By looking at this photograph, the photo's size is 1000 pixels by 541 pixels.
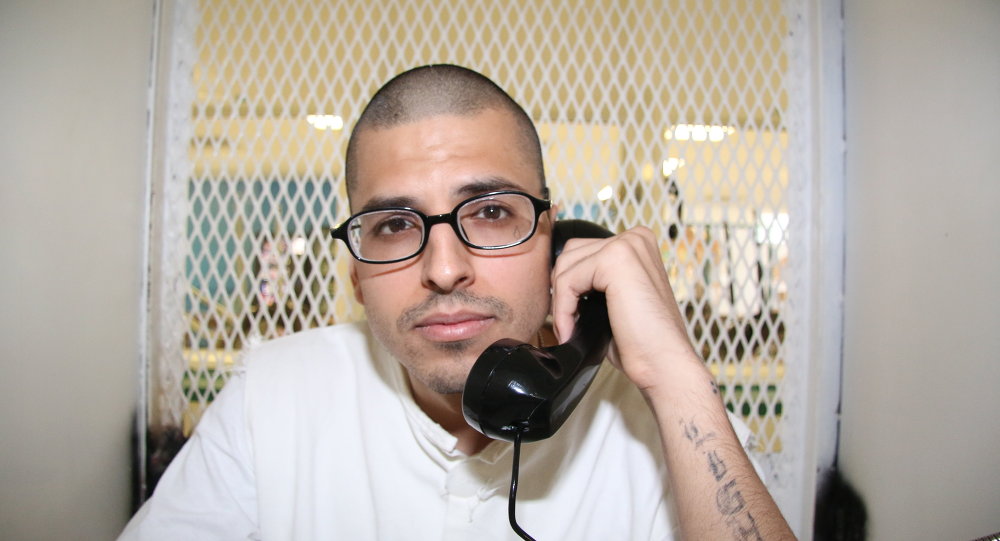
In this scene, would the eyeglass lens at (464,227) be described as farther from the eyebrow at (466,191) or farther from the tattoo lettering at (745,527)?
the tattoo lettering at (745,527)

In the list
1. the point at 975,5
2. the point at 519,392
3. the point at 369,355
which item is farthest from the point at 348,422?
the point at 975,5

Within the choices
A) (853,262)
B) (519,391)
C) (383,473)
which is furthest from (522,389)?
(853,262)

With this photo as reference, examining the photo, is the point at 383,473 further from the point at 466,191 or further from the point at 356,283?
the point at 466,191

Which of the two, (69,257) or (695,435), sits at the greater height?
(69,257)

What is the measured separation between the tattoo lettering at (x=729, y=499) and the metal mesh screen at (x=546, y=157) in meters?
0.52

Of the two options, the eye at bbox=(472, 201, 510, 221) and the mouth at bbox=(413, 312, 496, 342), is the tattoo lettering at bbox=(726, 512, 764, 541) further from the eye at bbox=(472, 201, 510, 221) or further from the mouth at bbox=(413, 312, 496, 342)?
the eye at bbox=(472, 201, 510, 221)

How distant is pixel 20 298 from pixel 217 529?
1.59 ft

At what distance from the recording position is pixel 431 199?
0.66m

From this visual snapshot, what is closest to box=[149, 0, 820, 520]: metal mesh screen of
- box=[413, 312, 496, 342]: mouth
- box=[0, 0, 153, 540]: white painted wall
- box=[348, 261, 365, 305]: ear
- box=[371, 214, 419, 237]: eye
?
box=[0, 0, 153, 540]: white painted wall

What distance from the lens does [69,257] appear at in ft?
2.62

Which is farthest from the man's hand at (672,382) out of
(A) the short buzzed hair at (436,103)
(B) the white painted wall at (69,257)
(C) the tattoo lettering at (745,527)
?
(B) the white painted wall at (69,257)

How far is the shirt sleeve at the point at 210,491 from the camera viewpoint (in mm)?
713

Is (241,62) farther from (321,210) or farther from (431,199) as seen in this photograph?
(431,199)

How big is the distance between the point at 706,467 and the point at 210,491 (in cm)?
78
